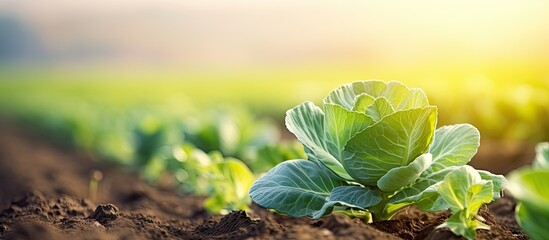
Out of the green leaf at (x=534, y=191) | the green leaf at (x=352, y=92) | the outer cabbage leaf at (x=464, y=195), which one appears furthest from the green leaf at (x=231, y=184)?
the green leaf at (x=534, y=191)

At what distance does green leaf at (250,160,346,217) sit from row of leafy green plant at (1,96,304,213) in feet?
2.53

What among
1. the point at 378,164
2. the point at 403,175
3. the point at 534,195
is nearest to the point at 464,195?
the point at 403,175

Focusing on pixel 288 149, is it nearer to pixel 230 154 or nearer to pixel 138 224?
pixel 138 224

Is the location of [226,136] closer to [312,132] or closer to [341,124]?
[312,132]

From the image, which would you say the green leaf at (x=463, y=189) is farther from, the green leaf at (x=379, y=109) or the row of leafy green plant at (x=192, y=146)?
the row of leafy green plant at (x=192, y=146)

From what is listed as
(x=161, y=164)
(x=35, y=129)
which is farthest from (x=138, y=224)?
(x=35, y=129)

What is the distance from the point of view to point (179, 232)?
2754mm

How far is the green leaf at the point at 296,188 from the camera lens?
259 cm

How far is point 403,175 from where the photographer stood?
2.39 meters

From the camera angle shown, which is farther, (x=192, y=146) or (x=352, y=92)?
(x=192, y=146)

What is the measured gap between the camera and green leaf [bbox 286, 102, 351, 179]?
2.60m

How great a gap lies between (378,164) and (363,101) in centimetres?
22

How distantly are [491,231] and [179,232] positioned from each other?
1109 millimetres

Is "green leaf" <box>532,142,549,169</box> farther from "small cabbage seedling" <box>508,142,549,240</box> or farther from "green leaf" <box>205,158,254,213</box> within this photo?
"green leaf" <box>205,158,254,213</box>
